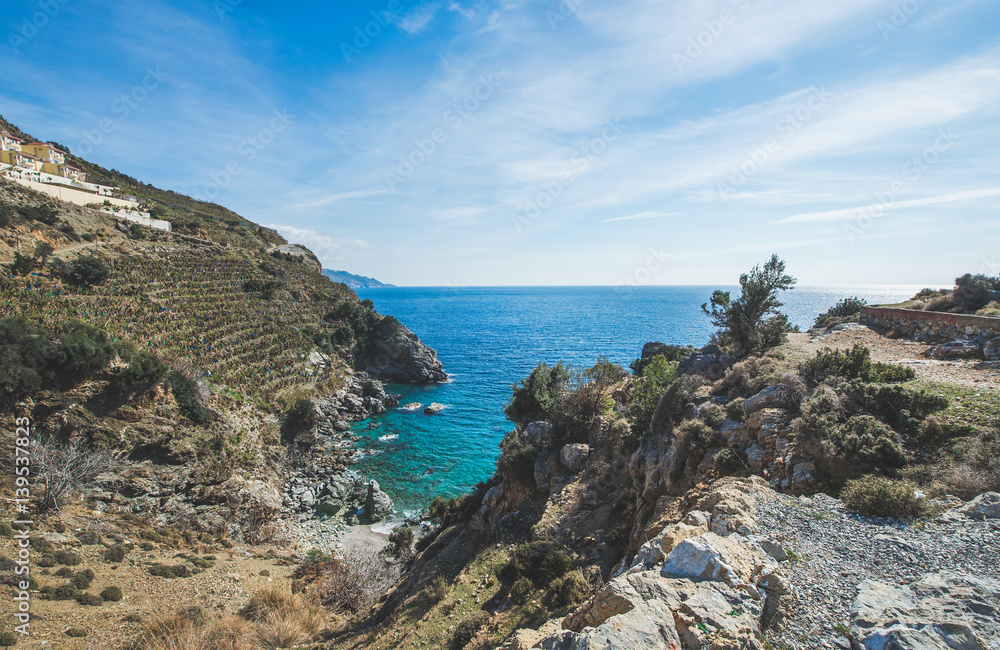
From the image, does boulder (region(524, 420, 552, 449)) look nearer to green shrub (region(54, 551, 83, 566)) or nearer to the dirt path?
the dirt path

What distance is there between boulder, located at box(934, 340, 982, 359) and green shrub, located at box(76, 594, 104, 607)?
3468cm

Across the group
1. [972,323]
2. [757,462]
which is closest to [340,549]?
[757,462]

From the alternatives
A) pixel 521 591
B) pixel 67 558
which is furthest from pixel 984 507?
pixel 67 558

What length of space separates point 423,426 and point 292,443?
13.7 meters

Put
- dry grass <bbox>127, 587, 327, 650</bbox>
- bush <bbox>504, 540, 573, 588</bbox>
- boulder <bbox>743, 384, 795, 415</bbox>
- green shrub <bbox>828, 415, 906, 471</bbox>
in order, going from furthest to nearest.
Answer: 1. dry grass <bbox>127, 587, 327, 650</bbox>
2. boulder <bbox>743, 384, 795, 415</bbox>
3. bush <bbox>504, 540, 573, 588</bbox>
4. green shrub <bbox>828, 415, 906, 471</bbox>

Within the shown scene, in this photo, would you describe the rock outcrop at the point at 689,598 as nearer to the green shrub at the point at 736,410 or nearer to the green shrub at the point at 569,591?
the green shrub at the point at 569,591

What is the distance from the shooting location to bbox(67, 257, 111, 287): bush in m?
34.1

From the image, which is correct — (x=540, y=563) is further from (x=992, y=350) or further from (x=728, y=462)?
(x=992, y=350)

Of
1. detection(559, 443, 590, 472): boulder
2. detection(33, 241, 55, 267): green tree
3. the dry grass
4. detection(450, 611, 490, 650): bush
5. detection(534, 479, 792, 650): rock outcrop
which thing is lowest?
the dry grass

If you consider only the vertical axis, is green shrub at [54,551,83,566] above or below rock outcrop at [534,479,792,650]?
below

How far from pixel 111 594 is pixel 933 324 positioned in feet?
128

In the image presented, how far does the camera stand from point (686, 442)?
1275 centimetres

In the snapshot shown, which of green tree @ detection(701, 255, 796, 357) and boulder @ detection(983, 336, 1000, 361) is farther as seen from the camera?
green tree @ detection(701, 255, 796, 357)

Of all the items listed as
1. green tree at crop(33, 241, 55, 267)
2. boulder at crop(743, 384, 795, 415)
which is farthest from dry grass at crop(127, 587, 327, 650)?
green tree at crop(33, 241, 55, 267)
